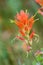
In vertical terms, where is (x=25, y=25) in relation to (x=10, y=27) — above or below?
below

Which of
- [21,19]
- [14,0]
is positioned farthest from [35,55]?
[14,0]

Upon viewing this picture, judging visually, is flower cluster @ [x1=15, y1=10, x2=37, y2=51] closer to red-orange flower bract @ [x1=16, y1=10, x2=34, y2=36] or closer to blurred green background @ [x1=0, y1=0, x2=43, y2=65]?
red-orange flower bract @ [x1=16, y1=10, x2=34, y2=36]

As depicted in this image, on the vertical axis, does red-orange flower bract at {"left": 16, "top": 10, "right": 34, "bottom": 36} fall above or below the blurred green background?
below

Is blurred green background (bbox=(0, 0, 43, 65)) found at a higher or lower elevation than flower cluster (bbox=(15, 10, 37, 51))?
higher

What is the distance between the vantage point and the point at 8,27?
3.58 meters

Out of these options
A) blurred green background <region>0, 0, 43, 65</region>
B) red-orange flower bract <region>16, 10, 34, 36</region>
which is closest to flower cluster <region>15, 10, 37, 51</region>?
red-orange flower bract <region>16, 10, 34, 36</region>

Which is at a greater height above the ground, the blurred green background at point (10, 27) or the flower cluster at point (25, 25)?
the blurred green background at point (10, 27)

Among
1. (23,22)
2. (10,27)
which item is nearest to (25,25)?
(23,22)

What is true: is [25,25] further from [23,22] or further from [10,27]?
[10,27]

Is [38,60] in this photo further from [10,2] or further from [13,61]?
[10,2]

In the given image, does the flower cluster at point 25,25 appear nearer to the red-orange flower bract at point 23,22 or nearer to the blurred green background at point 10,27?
the red-orange flower bract at point 23,22

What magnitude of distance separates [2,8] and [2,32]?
0.27 metres

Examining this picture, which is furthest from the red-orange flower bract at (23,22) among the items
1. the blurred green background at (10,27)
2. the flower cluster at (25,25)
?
the blurred green background at (10,27)

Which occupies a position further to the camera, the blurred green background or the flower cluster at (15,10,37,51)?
the blurred green background
